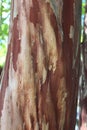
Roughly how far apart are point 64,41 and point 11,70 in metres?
0.18

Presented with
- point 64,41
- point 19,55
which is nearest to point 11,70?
point 19,55

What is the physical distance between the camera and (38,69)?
1022 millimetres

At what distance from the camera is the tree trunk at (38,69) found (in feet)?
3.31

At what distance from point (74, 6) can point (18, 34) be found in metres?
0.20

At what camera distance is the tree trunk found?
1010 millimetres

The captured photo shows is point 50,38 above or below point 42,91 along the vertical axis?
above

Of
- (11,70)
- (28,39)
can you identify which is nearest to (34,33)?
(28,39)

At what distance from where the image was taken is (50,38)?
3.39 feet

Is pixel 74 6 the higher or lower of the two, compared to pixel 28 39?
higher

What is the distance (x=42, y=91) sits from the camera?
1017 millimetres

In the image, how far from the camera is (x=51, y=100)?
1.03 m

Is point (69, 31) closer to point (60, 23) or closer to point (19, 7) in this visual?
point (60, 23)

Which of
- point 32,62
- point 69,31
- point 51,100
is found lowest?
point 51,100

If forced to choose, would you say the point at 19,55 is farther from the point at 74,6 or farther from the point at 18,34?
the point at 74,6
